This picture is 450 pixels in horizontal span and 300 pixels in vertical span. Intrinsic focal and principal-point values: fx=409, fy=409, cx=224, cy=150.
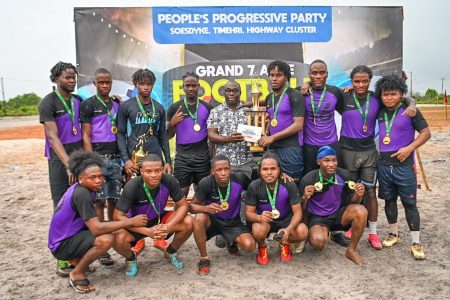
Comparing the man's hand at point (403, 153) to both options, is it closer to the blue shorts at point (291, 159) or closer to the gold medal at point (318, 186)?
the gold medal at point (318, 186)

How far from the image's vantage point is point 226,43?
22.9ft

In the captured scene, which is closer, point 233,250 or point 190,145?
point 233,250

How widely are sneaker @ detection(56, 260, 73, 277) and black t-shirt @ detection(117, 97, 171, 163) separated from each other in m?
1.27

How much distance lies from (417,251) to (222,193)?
226 cm

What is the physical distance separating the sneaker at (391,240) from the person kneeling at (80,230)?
301 centimetres

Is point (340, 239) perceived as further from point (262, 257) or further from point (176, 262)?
point (176, 262)

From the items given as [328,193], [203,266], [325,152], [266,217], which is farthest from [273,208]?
[203,266]

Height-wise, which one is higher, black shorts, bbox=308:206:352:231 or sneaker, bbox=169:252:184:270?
black shorts, bbox=308:206:352:231

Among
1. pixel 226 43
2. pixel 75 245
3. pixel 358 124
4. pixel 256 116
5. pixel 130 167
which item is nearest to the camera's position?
pixel 75 245

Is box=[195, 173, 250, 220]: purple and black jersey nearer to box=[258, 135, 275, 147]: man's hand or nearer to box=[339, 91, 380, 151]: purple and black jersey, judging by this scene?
box=[258, 135, 275, 147]: man's hand

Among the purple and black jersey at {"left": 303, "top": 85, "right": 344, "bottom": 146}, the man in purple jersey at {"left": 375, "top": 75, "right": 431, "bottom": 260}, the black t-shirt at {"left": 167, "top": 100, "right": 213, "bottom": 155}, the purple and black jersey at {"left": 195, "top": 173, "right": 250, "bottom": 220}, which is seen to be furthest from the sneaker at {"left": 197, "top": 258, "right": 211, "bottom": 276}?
the man in purple jersey at {"left": 375, "top": 75, "right": 431, "bottom": 260}

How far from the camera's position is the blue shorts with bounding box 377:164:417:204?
4.66m

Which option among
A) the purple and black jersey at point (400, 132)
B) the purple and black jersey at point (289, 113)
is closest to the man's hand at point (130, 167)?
the purple and black jersey at point (289, 113)

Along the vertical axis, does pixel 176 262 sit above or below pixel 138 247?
below
